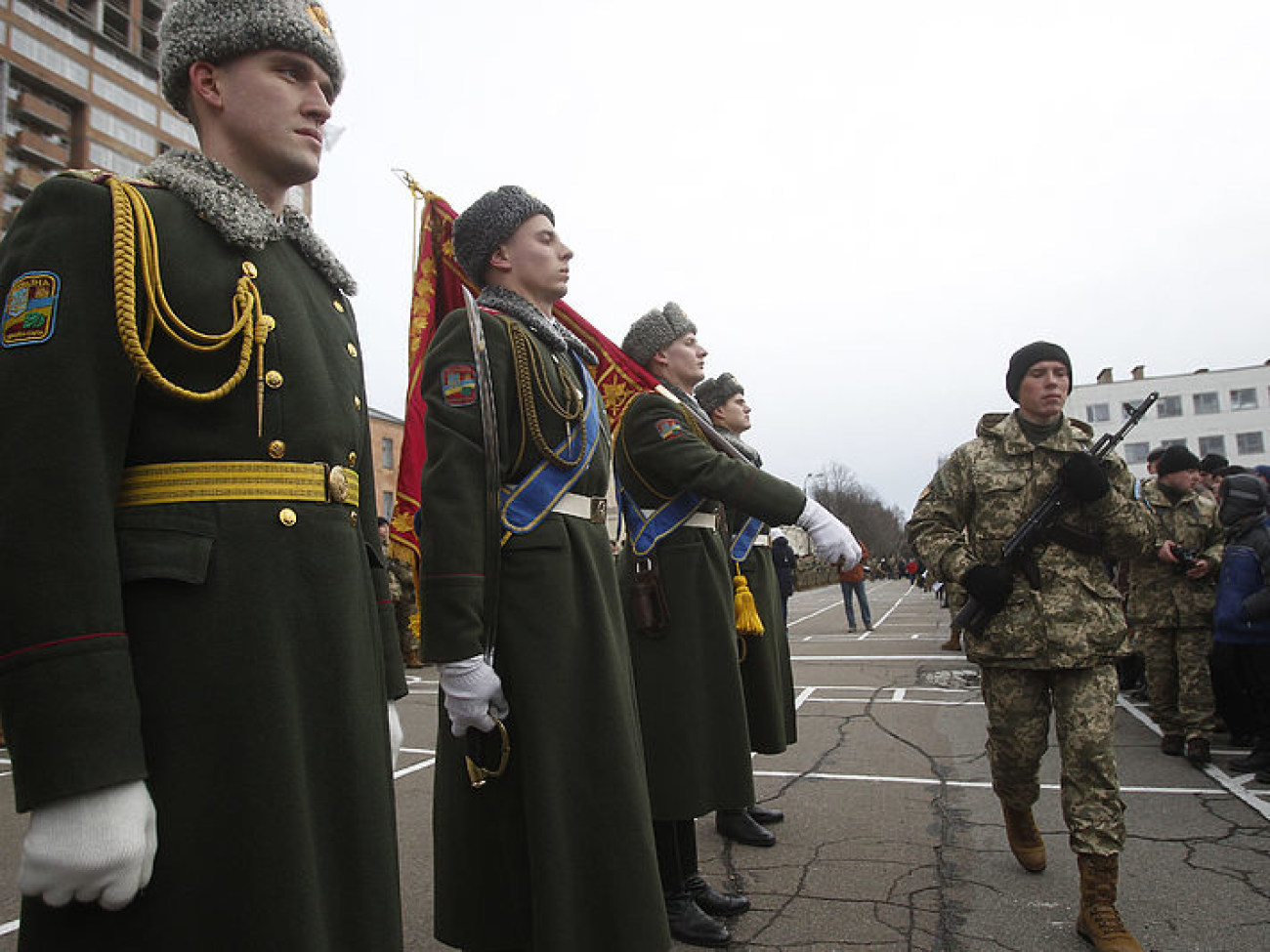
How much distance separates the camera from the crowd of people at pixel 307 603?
1335mm

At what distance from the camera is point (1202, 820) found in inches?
193

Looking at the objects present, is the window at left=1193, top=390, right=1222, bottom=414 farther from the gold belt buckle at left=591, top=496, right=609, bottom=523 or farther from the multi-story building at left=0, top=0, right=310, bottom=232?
the gold belt buckle at left=591, top=496, right=609, bottom=523

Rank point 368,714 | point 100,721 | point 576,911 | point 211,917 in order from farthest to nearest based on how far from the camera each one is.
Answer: point 576,911, point 368,714, point 211,917, point 100,721

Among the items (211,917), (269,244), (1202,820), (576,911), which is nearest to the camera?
(211,917)

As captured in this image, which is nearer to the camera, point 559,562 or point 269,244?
point 269,244

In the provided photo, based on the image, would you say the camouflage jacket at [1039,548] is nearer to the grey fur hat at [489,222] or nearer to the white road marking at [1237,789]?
the white road marking at [1237,789]

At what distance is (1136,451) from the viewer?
248ft

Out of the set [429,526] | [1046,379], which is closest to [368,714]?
[429,526]

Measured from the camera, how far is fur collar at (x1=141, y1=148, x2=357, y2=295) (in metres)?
1.64

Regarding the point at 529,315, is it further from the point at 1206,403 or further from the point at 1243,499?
the point at 1206,403

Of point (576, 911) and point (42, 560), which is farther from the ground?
point (42, 560)

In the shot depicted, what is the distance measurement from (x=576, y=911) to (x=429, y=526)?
1052 millimetres

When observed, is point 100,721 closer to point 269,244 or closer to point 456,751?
point 269,244

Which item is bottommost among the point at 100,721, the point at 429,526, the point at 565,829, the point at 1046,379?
the point at 565,829
